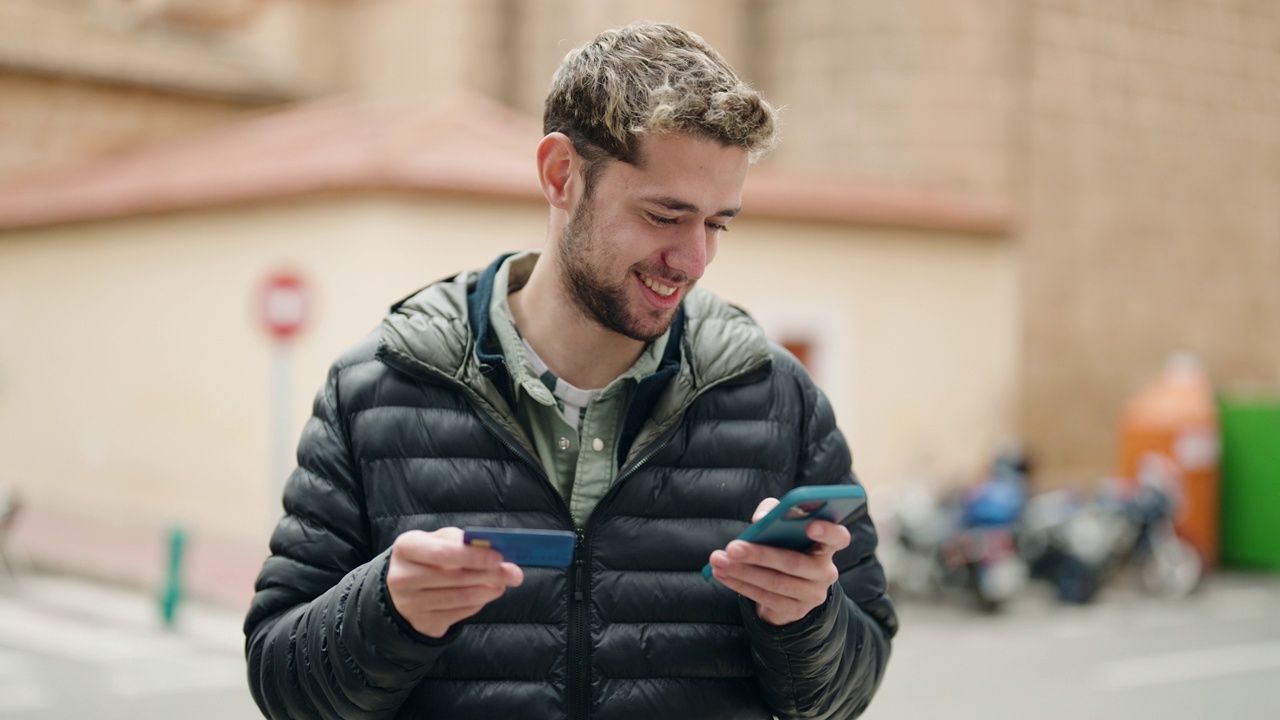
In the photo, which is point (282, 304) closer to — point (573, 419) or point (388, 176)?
point (388, 176)

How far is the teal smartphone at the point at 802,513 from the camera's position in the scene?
1.62m

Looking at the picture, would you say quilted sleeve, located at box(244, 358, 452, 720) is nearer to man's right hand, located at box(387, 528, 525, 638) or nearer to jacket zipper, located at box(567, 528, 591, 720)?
man's right hand, located at box(387, 528, 525, 638)

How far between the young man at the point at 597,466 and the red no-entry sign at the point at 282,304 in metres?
8.51

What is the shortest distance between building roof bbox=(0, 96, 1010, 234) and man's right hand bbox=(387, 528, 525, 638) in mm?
10180

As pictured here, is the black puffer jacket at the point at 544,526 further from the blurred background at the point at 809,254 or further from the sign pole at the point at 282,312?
the sign pole at the point at 282,312

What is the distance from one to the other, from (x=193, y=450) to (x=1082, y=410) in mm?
10302

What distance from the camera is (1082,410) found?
15961 millimetres

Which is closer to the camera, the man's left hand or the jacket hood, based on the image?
the man's left hand

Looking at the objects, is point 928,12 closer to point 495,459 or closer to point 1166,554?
point 1166,554

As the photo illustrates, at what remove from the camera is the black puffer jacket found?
1985 millimetres

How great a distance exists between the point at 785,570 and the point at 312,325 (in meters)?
10.9

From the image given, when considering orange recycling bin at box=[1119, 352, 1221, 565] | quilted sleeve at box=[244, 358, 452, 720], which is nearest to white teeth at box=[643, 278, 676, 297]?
quilted sleeve at box=[244, 358, 452, 720]

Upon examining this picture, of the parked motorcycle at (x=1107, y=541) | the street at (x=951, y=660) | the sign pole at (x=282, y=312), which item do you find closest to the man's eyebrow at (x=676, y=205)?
the street at (x=951, y=660)

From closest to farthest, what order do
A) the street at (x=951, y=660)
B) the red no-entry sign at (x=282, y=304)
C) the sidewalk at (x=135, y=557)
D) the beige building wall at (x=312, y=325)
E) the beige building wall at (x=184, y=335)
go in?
the street at (x=951, y=660), the red no-entry sign at (x=282, y=304), the sidewalk at (x=135, y=557), the beige building wall at (x=184, y=335), the beige building wall at (x=312, y=325)
